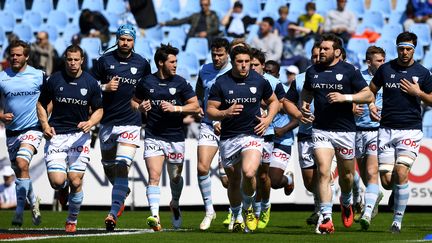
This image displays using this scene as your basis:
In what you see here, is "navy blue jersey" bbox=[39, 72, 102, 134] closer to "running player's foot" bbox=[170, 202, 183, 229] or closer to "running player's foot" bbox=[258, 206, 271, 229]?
"running player's foot" bbox=[170, 202, 183, 229]

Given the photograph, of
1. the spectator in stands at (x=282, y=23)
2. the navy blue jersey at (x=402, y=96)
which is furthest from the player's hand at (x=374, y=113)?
the spectator in stands at (x=282, y=23)

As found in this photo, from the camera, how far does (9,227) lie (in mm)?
17172

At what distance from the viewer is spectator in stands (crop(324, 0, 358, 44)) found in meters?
26.5

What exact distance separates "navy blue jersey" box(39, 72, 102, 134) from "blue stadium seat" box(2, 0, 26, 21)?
16.4 m

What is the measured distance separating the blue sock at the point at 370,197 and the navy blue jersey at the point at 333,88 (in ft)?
4.38

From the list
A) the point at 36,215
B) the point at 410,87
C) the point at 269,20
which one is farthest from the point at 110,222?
the point at 269,20

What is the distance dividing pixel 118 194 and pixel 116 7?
15679 mm

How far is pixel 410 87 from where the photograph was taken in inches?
604

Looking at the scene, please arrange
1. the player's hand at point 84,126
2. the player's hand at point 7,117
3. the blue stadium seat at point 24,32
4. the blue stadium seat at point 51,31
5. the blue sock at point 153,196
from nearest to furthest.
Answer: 1. the player's hand at point 84,126
2. the blue sock at point 153,196
3. the player's hand at point 7,117
4. the blue stadium seat at point 24,32
5. the blue stadium seat at point 51,31

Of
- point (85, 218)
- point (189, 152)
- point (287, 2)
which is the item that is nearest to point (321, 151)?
point (85, 218)

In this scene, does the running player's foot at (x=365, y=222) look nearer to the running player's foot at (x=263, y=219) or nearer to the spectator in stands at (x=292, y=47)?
the running player's foot at (x=263, y=219)

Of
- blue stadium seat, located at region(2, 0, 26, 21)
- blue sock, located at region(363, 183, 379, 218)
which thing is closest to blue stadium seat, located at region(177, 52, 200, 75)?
blue stadium seat, located at region(2, 0, 26, 21)

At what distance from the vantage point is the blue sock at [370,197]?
1614 centimetres

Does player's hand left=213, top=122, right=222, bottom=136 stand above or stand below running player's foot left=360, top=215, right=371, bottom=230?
above
